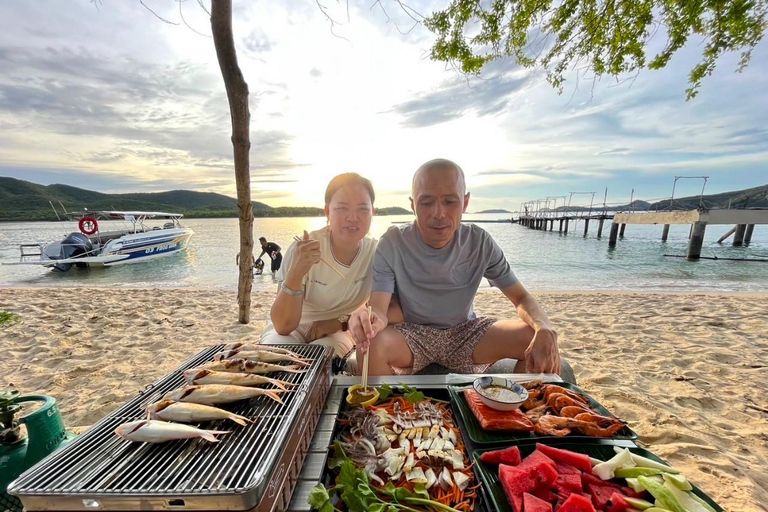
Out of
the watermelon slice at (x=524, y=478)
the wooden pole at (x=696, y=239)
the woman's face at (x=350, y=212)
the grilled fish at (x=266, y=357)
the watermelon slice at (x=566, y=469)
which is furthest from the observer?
the wooden pole at (x=696, y=239)

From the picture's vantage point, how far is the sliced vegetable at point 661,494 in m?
1.17

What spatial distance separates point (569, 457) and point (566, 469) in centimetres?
6

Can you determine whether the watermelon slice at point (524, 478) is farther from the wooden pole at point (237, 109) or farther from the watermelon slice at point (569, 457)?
the wooden pole at point (237, 109)

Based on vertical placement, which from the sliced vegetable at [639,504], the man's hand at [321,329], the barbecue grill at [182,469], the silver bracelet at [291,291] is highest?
the silver bracelet at [291,291]

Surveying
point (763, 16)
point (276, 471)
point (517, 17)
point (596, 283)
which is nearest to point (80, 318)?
point (276, 471)

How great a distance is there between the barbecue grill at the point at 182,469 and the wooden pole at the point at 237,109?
14.2 feet

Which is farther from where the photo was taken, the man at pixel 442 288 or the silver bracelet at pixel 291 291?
the silver bracelet at pixel 291 291

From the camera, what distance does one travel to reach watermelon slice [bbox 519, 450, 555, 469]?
4.53 feet

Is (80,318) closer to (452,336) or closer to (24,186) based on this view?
(452,336)

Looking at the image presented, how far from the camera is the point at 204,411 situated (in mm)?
1351

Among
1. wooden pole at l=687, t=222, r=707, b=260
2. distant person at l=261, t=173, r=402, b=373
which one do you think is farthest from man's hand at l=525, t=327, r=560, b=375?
wooden pole at l=687, t=222, r=707, b=260

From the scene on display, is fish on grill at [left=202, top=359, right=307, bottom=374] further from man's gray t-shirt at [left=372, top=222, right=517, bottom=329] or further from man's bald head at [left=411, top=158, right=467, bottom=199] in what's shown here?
man's bald head at [left=411, top=158, right=467, bottom=199]

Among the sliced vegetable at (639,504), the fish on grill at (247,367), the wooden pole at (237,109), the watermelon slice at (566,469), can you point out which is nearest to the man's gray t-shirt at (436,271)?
the fish on grill at (247,367)

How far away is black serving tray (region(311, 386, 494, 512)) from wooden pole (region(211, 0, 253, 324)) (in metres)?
4.32
